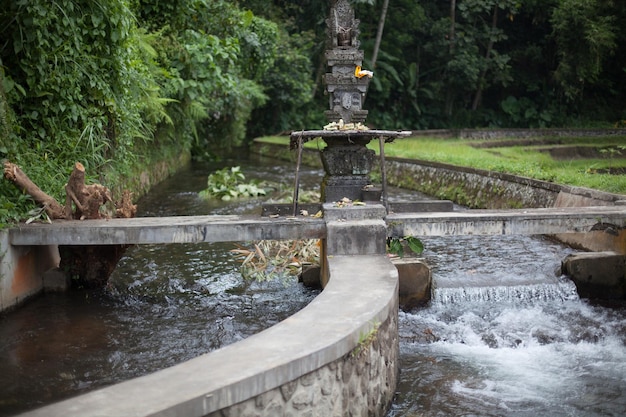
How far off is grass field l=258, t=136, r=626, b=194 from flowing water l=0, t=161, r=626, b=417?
8.48 ft

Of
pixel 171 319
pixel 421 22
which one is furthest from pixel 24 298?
pixel 421 22

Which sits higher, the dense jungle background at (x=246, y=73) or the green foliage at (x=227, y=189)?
the dense jungle background at (x=246, y=73)

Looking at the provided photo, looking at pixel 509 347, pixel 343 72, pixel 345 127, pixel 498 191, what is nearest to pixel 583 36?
pixel 498 191

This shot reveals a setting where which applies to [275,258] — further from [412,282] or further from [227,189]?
[227,189]

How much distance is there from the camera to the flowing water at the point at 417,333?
20.2 feet

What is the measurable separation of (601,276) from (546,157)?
11.7 metres

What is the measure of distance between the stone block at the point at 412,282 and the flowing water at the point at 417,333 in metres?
0.18

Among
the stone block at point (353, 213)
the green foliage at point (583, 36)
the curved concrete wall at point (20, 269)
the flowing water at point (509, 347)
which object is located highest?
the green foliage at point (583, 36)

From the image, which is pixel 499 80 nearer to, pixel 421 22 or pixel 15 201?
pixel 421 22

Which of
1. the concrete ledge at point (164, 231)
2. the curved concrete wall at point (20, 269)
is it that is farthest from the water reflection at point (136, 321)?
the concrete ledge at point (164, 231)

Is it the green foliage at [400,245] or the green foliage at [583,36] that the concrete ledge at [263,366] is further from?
the green foliage at [583,36]

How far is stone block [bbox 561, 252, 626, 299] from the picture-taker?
30.3 ft

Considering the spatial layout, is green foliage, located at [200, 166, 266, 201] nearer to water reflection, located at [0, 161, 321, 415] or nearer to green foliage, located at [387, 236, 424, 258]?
water reflection, located at [0, 161, 321, 415]

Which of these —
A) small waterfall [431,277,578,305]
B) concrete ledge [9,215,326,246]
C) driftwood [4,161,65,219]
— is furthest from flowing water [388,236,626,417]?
driftwood [4,161,65,219]
